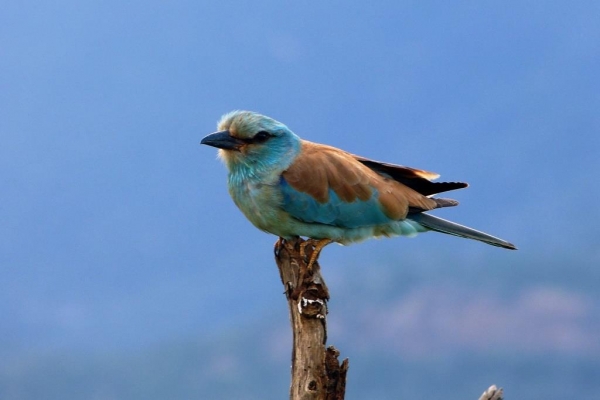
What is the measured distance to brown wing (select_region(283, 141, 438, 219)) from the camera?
5.88 meters

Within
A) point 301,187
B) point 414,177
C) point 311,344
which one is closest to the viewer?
point 311,344

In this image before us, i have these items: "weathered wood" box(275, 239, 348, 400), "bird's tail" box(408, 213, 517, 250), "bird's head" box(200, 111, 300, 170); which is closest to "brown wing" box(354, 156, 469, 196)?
"bird's tail" box(408, 213, 517, 250)

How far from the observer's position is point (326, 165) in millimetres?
5977

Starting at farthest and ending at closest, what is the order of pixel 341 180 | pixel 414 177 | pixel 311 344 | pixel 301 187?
pixel 414 177
pixel 341 180
pixel 301 187
pixel 311 344

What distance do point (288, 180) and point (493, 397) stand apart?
2.00 metres

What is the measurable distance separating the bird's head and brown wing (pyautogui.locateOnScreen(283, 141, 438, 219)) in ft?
0.38

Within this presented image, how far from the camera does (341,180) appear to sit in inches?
236

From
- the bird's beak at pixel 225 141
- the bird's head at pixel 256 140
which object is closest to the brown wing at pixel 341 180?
the bird's head at pixel 256 140

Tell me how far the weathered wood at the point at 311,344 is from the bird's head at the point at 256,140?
0.81m

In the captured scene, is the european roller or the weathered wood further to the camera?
the european roller

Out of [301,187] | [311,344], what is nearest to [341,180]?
[301,187]

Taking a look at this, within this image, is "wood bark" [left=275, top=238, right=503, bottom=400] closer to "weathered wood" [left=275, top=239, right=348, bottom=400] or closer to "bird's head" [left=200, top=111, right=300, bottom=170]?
"weathered wood" [left=275, top=239, right=348, bottom=400]

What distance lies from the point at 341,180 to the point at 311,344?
1.30 metres

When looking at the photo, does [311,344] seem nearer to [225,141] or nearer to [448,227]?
[225,141]
